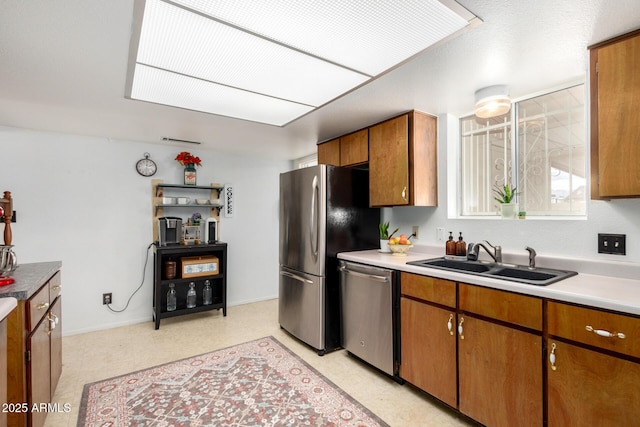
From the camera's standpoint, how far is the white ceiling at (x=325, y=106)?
4.33 feet

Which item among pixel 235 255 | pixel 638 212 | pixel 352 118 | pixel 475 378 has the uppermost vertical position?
pixel 352 118

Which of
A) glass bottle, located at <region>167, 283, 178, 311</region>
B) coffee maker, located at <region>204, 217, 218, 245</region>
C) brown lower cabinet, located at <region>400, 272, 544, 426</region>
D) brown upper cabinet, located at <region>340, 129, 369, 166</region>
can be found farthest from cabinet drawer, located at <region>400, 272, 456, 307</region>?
glass bottle, located at <region>167, 283, 178, 311</region>

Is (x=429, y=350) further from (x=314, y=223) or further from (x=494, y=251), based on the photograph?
(x=314, y=223)

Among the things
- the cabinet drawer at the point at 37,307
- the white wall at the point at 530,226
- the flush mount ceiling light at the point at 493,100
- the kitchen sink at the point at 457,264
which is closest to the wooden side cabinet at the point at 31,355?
the cabinet drawer at the point at 37,307

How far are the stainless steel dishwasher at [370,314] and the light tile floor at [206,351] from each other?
0.51 ft

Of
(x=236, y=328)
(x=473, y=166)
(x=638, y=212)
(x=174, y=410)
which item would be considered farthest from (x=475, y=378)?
(x=236, y=328)

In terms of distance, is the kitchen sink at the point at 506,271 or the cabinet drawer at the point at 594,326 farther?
the kitchen sink at the point at 506,271

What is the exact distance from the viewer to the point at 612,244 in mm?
1783

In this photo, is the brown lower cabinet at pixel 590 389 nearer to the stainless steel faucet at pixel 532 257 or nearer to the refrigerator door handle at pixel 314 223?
the stainless steel faucet at pixel 532 257

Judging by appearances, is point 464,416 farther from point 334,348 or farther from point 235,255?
point 235,255

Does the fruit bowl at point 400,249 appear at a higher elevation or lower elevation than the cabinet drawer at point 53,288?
higher

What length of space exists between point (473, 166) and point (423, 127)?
53 centimetres

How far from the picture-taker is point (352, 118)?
272 cm

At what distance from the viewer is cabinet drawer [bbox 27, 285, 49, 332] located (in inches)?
57.9
